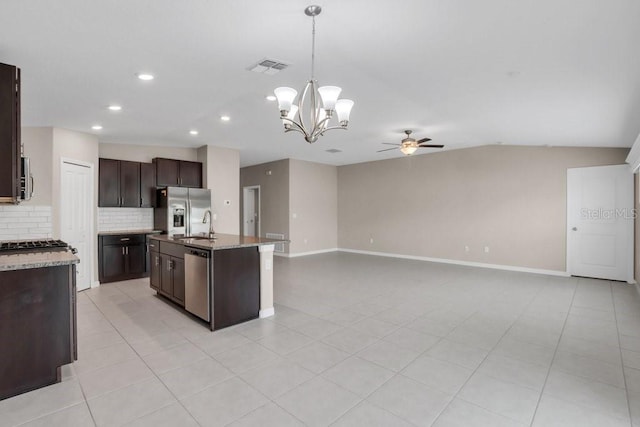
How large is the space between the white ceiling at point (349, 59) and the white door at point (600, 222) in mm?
923

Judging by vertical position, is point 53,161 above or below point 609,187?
above

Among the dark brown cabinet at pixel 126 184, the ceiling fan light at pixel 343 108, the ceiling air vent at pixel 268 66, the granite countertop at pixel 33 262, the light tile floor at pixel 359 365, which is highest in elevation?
the ceiling air vent at pixel 268 66

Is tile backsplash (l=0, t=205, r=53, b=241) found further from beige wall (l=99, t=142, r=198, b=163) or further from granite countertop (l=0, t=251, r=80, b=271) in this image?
granite countertop (l=0, t=251, r=80, b=271)

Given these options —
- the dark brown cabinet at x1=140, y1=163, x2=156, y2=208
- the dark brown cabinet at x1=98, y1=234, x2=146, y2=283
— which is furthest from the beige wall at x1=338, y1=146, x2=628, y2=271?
the dark brown cabinet at x1=98, y1=234, x2=146, y2=283

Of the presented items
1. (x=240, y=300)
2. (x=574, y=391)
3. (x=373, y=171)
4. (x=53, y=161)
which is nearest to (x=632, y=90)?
(x=574, y=391)

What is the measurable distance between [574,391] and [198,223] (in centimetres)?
593

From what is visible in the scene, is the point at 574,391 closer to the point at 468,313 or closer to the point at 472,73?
the point at 468,313

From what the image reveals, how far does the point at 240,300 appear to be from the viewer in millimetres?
3639

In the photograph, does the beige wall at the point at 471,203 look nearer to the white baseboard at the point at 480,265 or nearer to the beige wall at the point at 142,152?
the white baseboard at the point at 480,265

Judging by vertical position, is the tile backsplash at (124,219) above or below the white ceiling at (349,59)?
below

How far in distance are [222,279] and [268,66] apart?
2205 mm

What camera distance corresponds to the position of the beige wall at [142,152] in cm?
609

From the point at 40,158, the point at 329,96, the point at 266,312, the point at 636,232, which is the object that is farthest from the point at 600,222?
the point at 40,158

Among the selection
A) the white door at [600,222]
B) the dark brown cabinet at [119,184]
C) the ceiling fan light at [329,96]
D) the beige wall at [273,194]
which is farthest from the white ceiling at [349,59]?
the beige wall at [273,194]
